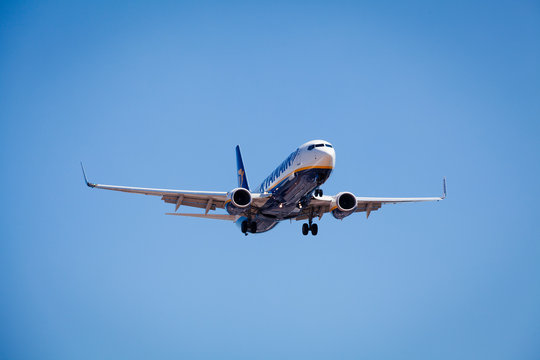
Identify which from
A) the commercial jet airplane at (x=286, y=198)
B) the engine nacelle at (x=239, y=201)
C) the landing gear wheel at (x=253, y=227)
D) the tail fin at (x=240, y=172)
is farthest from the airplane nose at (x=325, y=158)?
the tail fin at (x=240, y=172)

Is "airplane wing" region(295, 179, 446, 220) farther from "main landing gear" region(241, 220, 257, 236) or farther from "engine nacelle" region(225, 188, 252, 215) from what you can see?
"engine nacelle" region(225, 188, 252, 215)

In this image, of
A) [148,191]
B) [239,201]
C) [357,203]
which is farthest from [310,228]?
[148,191]

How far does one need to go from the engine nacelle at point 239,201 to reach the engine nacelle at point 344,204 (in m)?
6.43

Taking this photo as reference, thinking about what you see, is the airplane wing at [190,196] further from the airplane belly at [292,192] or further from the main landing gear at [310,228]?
the main landing gear at [310,228]

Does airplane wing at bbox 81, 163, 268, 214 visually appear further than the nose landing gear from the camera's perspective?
No

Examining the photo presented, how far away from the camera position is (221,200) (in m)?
36.8

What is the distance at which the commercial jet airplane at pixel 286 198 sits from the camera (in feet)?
104

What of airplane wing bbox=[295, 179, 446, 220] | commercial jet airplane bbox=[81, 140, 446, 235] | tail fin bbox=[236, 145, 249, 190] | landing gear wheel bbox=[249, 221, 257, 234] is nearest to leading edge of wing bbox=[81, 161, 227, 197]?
commercial jet airplane bbox=[81, 140, 446, 235]

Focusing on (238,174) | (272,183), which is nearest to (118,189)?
(272,183)

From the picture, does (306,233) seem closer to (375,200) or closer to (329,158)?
(375,200)

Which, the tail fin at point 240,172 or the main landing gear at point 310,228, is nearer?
the main landing gear at point 310,228

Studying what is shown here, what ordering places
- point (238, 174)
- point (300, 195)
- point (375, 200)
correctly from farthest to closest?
point (238, 174), point (375, 200), point (300, 195)

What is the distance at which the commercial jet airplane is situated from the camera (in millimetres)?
31766

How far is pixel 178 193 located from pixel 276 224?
8.04 m
